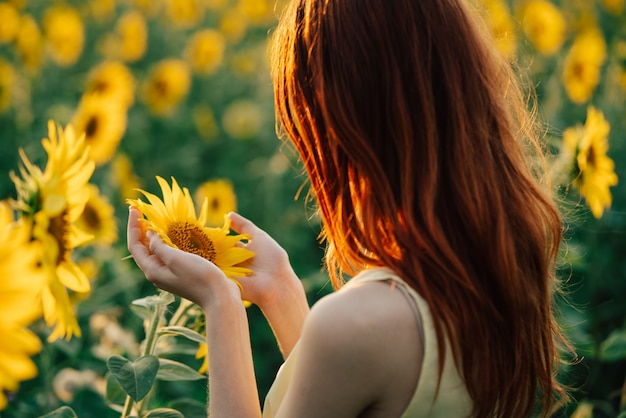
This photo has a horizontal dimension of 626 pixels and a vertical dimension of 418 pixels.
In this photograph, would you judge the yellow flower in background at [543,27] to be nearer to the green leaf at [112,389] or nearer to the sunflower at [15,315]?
the green leaf at [112,389]

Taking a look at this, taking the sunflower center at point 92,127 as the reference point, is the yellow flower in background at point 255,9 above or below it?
above

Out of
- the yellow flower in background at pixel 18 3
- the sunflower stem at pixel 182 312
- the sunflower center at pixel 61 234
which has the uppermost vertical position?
the yellow flower in background at pixel 18 3

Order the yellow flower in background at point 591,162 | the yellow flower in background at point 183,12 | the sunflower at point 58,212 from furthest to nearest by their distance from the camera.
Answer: the yellow flower in background at point 183,12 → the yellow flower in background at point 591,162 → the sunflower at point 58,212

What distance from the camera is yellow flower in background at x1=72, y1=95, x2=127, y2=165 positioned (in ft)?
8.43

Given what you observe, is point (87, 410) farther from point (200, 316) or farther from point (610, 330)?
point (610, 330)

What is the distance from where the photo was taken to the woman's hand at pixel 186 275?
39.2 inches

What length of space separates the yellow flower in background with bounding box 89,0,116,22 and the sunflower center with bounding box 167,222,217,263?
10.7ft

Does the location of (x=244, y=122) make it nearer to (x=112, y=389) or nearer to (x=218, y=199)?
(x=218, y=199)

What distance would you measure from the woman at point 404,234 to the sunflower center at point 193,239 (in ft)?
0.23

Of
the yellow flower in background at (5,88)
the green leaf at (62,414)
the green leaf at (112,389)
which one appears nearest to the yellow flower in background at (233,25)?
the yellow flower in background at (5,88)

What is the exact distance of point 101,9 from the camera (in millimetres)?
4148

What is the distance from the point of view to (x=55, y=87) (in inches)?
144

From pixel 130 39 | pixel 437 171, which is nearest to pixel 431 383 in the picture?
pixel 437 171

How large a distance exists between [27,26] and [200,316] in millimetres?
2365
